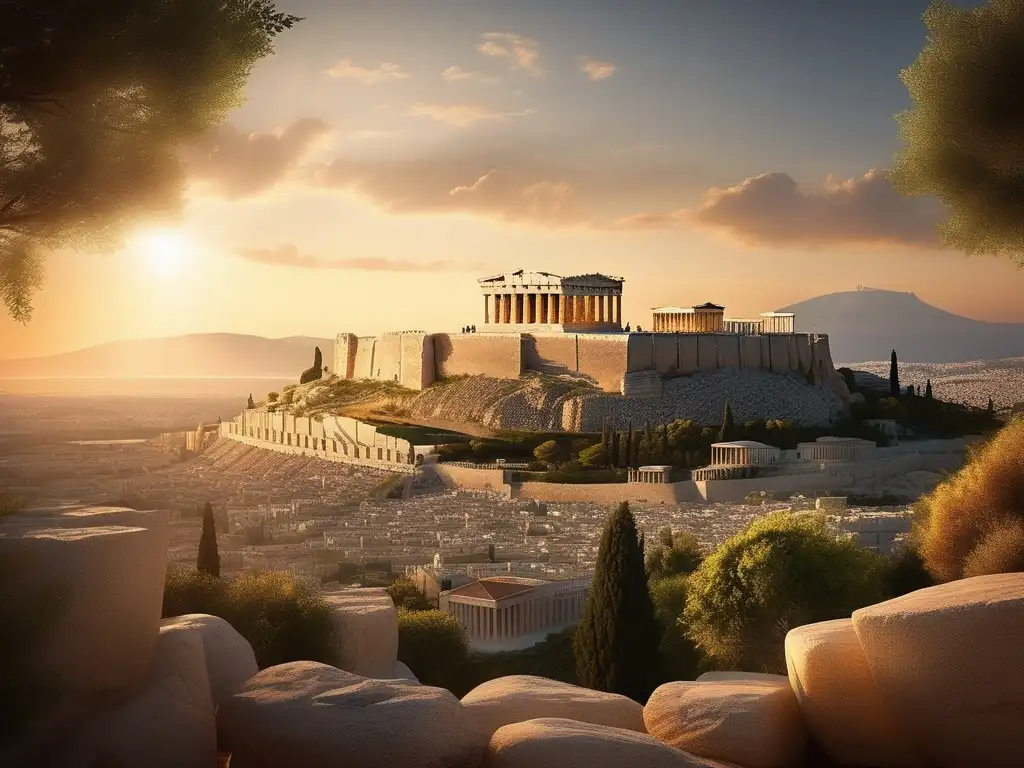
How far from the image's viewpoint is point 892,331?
122 metres

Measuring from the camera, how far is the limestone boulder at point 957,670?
6449 millimetres

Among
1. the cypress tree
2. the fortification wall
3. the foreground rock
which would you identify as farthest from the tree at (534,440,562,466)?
the foreground rock

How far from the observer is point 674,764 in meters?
6.19

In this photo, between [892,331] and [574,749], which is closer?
[574,749]

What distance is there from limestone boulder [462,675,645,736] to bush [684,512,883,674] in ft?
20.8

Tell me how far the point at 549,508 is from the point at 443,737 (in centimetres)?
3145

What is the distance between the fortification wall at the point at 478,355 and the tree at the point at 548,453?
933 cm

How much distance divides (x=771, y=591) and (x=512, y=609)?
7.43m

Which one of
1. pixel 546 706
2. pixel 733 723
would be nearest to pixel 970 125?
pixel 733 723

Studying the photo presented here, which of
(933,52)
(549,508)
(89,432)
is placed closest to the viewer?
(933,52)

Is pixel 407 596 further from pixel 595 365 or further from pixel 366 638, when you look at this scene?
pixel 595 365

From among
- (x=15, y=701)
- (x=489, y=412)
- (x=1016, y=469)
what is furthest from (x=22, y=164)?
(x=489, y=412)

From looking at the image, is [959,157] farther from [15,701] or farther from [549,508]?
[549,508]

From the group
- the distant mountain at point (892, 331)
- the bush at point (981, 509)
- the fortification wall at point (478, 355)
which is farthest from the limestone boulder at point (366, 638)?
the distant mountain at point (892, 331)
